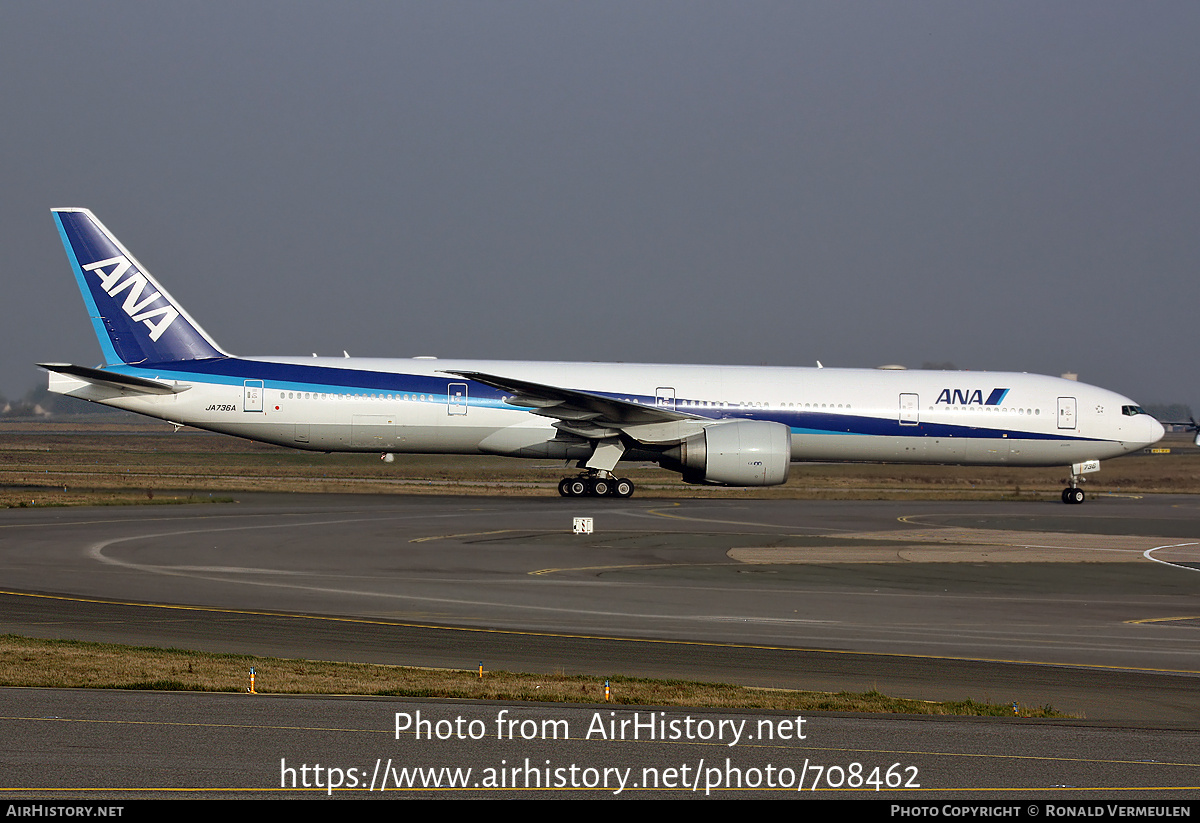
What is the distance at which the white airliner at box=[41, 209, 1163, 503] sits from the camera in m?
30.4

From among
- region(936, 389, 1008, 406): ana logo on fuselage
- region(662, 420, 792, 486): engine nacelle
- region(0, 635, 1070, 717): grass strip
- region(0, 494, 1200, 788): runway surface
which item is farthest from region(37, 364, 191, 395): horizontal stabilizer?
region(936, 389, 1008, 406): ana logo on fuselage

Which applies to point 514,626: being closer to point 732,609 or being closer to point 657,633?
point 657,633

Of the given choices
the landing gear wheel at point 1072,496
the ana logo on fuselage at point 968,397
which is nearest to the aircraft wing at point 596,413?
the ana logo on fuselage at point 968,397

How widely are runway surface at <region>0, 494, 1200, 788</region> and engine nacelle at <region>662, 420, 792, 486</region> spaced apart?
6.96ft

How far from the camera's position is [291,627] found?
1206 cm

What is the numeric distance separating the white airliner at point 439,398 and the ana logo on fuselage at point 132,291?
0.09 ft

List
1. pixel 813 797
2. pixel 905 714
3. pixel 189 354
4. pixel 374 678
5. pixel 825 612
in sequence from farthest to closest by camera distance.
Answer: pixel 189 354, pixel 825 612, pixel 374 678, pixel 905 714, pixel 813 797

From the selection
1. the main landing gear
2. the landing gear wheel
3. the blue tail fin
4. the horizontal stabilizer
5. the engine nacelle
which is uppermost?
the blue tail fin

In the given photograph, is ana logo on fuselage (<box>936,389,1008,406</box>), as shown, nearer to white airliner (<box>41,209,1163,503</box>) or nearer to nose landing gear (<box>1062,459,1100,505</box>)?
white airliner (<box>41,209,1163,503</box>)

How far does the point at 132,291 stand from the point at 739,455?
59.2 ft

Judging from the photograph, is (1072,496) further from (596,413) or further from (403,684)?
(403,684)

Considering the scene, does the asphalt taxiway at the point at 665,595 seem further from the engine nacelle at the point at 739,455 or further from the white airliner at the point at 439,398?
the white airliner at the point at 439,398
